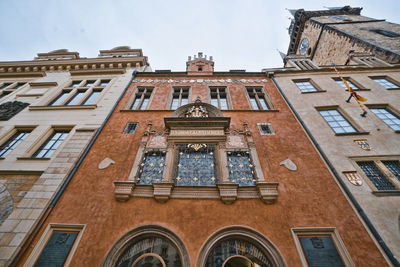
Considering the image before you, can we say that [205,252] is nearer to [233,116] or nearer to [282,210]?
[282,210]

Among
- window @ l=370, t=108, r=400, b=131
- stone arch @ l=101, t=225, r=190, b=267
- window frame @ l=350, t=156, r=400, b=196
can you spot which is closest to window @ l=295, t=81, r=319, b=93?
window @ l=370, t=108, r=400, b=131

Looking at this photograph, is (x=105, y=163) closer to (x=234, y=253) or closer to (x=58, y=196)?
(x=58, y=196)

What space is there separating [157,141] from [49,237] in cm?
499

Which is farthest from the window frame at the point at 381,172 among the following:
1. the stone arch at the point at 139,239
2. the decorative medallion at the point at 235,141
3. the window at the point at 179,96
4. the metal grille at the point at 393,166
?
the window at the point at 179,96

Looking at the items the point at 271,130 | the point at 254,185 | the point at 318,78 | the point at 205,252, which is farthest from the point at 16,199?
the point at 318,78

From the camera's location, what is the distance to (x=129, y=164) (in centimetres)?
777

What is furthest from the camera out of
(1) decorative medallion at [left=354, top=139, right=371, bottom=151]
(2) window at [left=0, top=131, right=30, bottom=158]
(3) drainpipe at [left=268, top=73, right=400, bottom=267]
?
(2) window at [left=0, top=131, right=30, bottom=158]

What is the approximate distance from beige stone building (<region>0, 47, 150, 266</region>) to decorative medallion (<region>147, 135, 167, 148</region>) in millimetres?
3005

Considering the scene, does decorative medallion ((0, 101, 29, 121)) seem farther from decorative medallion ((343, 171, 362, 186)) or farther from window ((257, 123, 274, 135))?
decorative medallion ((343, 171, 362, 186))

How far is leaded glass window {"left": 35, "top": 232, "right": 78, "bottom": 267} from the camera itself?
524 centimetres

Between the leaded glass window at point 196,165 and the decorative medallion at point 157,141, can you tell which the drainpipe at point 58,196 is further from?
the leaded glass window at point 196,165

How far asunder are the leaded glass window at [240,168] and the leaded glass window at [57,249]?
18.9 ft

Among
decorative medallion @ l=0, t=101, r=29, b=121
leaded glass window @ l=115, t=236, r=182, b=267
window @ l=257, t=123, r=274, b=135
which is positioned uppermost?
decorative medallion @ l=0, t=101, r=29, b=121

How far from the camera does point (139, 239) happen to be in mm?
5797
